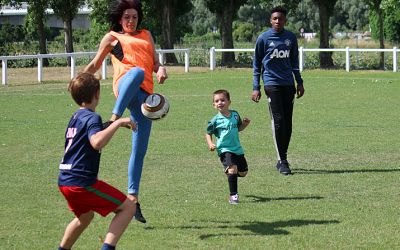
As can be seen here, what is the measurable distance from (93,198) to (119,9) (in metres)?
2.75

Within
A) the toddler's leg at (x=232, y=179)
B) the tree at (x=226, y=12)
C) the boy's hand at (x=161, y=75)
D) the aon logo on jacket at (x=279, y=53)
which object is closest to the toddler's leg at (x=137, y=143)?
the boy's hand at (x=161, y=75)

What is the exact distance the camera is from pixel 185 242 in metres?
7.74

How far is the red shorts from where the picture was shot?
251 inches

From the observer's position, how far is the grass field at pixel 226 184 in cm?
796

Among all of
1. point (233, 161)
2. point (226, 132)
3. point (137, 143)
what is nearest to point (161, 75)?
point (137, 143)

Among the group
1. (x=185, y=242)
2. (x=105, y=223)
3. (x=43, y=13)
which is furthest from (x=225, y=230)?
(x=43, y=13)

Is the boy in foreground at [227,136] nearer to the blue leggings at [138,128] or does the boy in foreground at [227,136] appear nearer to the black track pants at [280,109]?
the blue leggings at [138,128]

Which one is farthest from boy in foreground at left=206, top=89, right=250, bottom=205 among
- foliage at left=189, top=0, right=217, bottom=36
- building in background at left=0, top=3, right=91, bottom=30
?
foliage at left=189, top=0, right=217, bottom=36

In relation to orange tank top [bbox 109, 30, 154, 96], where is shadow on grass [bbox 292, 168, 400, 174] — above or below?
below

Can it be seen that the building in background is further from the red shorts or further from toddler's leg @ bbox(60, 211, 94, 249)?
the red shorts

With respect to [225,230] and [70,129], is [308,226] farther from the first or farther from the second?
[70,129]

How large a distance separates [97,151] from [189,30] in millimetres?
72612

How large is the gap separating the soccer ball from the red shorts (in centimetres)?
173

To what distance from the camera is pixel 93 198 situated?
6.41 metres
